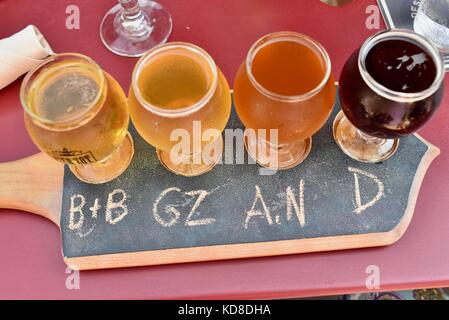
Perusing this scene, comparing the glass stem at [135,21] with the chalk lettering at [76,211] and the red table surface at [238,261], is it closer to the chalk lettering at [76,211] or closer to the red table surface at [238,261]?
the red table surface at [238,261]

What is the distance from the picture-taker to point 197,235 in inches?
29.6

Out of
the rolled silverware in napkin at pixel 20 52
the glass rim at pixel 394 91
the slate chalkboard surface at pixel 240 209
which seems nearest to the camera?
the glass rim at pixel 394 91

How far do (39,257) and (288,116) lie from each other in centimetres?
46

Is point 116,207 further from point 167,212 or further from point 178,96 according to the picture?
point 178,96

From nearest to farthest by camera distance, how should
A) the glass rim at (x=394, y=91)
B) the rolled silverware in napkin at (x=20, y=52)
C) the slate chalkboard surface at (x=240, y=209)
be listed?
the glass rim at (x=394, y=91), the slate chalkboard surface at (x=240, y=209), the rolled silverware in napkin at (x=20, y=52)

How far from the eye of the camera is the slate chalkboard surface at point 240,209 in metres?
0.74

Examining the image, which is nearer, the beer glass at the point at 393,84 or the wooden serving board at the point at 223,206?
the beer glass at the point at 393,84

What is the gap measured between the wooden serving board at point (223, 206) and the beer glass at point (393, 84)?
0.37ft

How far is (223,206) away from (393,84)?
1.00ft

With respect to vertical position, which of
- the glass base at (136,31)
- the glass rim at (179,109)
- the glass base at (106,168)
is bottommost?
the glass base at (106,168)

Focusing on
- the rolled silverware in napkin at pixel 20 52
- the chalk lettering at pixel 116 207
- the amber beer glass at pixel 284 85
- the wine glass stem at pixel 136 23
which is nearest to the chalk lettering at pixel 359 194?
the amber beer glass at pixel 284 85

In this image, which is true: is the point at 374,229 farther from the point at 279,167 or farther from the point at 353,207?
the point at 279,167

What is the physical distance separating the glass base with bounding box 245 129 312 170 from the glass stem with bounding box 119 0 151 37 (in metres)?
0.32

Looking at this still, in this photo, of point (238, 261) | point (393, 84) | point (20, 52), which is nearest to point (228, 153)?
point (238, 261)
